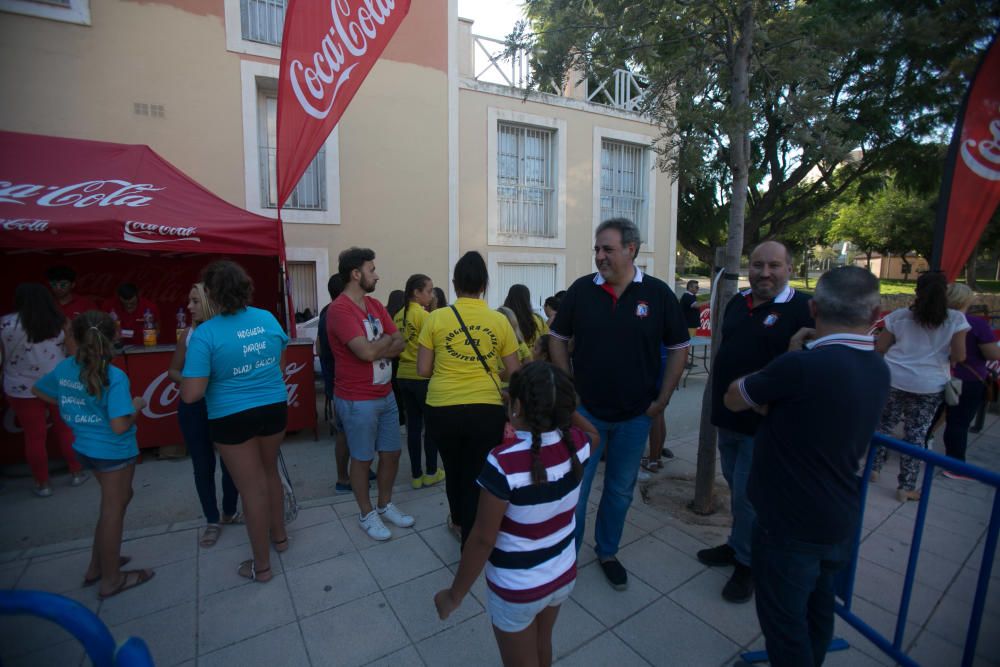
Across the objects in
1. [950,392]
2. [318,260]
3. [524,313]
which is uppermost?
[318,260]

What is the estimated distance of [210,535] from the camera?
326 centimetres

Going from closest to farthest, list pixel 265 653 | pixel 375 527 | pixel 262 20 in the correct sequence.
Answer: pixel 265 653, pixel 375 527, pixel 262 20

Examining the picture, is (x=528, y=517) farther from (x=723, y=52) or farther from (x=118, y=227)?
(x=118, y=227)

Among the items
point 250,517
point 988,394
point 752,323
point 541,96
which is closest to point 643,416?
point 752,323

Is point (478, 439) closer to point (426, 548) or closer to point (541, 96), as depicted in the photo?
point (426, 548)

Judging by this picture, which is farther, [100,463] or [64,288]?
[64,288]

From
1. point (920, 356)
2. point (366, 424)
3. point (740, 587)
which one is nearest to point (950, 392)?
point (920, 356)

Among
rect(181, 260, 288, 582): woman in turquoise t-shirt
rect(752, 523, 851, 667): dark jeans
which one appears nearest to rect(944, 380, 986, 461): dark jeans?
rect(752, 523, 851, 667): dark jeans

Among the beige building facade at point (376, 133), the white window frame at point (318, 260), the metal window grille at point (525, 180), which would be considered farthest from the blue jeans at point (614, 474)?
the metal window grille at point (525, 180)

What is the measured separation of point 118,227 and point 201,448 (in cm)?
267

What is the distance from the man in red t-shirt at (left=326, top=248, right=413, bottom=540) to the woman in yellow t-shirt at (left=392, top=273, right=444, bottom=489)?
502 millimetres

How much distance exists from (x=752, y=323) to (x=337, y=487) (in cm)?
336

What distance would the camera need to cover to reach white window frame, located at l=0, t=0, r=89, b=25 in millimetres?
6408

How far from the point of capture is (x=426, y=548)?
3.20 metres
